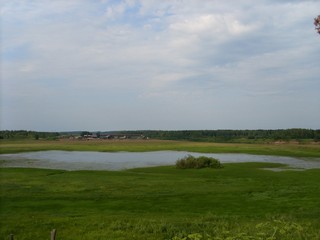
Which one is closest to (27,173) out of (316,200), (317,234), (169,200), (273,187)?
(169,200)

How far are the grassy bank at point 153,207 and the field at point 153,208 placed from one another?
30 millimetres

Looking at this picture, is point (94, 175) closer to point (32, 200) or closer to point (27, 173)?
point (27, 173)

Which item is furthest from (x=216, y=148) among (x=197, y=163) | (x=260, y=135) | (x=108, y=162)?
(x=260, y=135)

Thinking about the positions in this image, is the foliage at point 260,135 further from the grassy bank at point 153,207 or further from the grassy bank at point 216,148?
the grassy bank at point 153,207

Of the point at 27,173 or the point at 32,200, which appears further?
the point at 27,173

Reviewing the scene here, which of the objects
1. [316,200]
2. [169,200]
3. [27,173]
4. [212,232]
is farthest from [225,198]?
[27,173]

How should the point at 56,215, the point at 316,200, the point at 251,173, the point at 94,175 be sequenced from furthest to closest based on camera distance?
the point at 251,173 → the point at 94,175 → the point at 316,200 → the point at 56,215

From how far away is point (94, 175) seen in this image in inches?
1388

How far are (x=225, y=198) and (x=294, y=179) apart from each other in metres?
12.5

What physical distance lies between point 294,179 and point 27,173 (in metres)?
24.3

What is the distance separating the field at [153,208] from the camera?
42.9 feet

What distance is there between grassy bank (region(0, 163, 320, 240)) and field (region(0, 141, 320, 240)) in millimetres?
30

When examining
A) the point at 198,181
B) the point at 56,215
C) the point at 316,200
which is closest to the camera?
the point at 56,215

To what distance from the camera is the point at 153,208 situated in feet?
64.2
